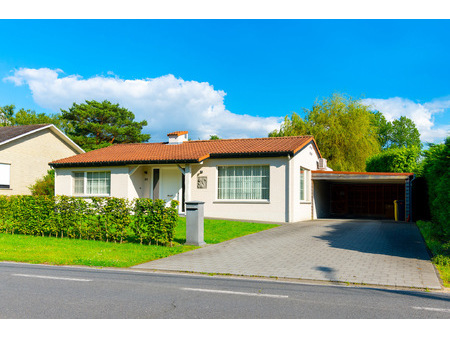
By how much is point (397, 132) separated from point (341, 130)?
38296 millimetres

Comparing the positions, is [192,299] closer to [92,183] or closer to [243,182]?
[243,182]

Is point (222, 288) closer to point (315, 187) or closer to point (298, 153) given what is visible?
point (298, 153)

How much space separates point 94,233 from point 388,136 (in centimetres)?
6560

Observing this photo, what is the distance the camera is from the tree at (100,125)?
151 ft

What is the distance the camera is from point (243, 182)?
19.1 metres

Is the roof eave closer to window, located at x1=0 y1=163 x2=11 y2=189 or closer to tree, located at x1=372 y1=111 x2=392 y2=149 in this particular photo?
window, located at x1=0 y1=163 x2=11 y2=189

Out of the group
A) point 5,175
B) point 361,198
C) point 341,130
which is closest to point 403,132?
point 341,130

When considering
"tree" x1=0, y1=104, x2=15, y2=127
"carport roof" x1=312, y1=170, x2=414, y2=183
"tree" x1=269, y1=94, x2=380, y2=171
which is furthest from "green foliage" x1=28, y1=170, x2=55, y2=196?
"tree" x1=0, y1=104, x2=15, y2=127

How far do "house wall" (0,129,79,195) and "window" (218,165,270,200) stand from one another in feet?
51.9

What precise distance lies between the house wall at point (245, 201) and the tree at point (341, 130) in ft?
58.3

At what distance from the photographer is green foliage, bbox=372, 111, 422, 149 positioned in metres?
67.5

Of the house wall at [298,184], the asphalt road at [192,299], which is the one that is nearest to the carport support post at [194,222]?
the asphalt road at [192,299]

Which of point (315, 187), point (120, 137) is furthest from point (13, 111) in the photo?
point (315, 187)

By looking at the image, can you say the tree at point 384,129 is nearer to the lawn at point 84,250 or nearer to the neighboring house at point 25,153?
the neighboring house at point 25,153
